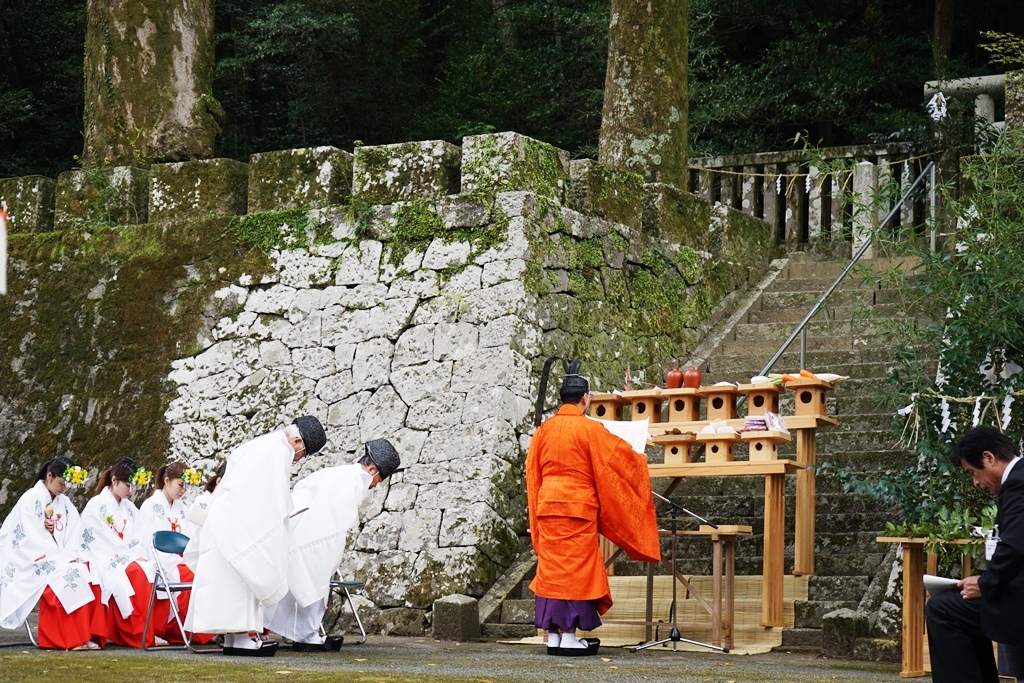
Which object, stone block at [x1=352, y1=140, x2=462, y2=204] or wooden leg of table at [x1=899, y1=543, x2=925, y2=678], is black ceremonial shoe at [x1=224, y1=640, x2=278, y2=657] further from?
stone block at [x1=352, y1=140, x2=462, y2=204]

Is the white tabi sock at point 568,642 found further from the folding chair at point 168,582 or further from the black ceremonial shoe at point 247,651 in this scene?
the folding chair at point 168,582

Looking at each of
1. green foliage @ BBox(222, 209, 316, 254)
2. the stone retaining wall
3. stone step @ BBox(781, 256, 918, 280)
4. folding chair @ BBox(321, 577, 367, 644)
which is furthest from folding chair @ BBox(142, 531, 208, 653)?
stone step @ BBox(781, 256, 918, 280)

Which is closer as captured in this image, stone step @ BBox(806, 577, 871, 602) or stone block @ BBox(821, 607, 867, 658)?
stone block @ BBox(821, 607, 867, 658)

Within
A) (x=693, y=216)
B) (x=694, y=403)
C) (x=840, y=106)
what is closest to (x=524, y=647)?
(x=694, y=403)

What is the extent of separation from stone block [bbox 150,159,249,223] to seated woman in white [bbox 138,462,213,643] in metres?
2.49

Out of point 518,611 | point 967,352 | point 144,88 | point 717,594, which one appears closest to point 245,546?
point 518,611

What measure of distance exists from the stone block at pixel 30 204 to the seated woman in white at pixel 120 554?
346 centimetres

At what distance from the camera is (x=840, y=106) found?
15.7 meters

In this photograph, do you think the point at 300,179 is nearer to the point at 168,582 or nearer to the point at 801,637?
the point at 168,582

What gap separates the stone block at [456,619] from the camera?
855 centimetres

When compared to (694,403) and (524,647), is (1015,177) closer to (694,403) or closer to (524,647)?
(694,403)

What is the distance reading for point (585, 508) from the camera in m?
7.81

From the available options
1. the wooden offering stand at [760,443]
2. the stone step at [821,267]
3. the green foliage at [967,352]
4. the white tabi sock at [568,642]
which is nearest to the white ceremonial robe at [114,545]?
the white tabi sock at [568,642]

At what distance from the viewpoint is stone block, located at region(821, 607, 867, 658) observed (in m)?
7.51
